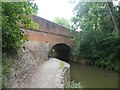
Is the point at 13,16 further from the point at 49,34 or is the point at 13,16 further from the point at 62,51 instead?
the point at 62,51

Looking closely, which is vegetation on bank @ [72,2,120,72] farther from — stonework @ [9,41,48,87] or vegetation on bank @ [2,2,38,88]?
vegetation on bank @ [2,2,38,88]

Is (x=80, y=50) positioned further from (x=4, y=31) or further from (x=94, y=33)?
(x=4, y=31)

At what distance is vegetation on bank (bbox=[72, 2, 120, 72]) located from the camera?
1163cm

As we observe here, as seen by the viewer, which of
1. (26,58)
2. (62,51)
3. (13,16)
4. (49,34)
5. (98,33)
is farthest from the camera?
(62,51)

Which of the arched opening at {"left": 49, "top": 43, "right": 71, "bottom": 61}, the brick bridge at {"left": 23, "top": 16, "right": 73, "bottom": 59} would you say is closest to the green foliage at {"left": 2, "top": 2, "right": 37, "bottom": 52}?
the brick bridge at {"left": 23, "top": 16, "right": 73, "bottom": 59}

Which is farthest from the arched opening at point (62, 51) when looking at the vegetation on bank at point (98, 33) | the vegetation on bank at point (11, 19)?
the vegetation on bank at point (11, 19)

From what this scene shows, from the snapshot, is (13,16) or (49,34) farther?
(49,34)

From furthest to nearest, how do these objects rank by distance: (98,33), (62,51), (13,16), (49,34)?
(62,51) < (98,33) < (49,34) < (13,16)

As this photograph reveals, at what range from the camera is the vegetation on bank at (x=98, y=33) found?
11634 mm

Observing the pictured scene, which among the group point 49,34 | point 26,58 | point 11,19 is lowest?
point 26,58

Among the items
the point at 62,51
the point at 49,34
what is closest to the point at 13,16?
the point at 49,34

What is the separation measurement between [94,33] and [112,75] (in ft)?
13.8

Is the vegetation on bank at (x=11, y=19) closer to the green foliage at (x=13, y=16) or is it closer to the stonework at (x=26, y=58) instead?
the green foliage at (x=13, y=16)

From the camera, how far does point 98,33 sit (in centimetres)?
1323
